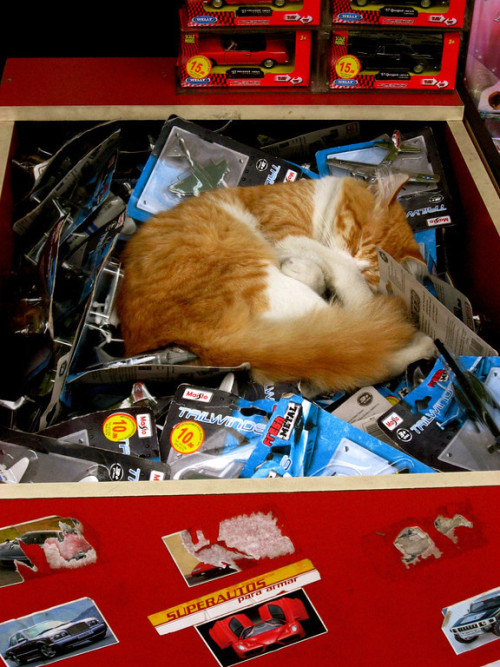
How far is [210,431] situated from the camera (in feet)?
4.14

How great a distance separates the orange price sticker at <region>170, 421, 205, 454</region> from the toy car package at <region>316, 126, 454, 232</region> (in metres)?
0.92

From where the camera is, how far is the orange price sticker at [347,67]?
1.80 m

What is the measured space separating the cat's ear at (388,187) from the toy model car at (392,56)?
34cm

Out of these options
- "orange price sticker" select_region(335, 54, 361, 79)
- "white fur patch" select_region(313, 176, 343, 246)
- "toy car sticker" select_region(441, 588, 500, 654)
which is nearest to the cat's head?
"white fur patch" select_region(313, 176, 343, 246)

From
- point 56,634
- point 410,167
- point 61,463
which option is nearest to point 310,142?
point 410,167

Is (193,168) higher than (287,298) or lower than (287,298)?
higher

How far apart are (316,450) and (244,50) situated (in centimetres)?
123

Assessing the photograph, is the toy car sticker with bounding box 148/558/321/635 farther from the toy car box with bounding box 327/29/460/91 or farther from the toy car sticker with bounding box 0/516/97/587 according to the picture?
the toy car box with bounding box 327/29/460/91

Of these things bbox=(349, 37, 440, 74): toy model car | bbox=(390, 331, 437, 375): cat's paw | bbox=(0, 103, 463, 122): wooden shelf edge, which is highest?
bbox=(349, 37, 440, 74): toy model car

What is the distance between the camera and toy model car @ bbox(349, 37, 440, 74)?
1.80 m

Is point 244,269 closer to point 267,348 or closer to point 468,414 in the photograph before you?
point 267,348

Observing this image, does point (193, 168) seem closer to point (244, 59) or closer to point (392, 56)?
point (244, 59)

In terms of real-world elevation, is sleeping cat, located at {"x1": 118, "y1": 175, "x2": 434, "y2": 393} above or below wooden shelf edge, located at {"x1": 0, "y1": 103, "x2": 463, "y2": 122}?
below

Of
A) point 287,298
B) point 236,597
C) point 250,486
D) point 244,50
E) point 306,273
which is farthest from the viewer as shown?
point 244,50
